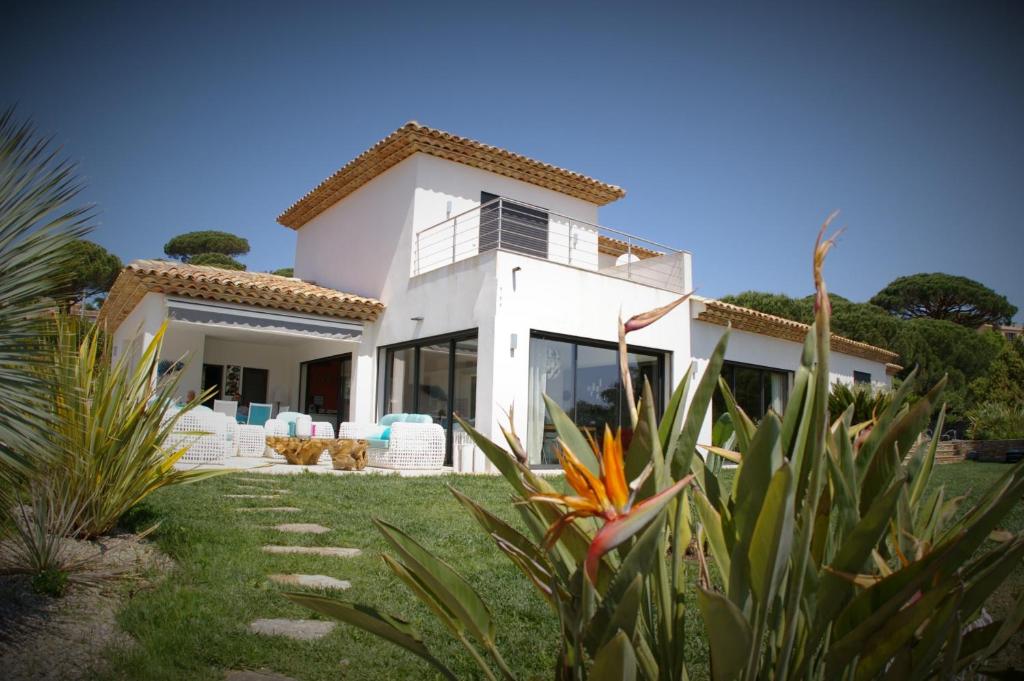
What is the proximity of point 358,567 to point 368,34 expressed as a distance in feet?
22.1

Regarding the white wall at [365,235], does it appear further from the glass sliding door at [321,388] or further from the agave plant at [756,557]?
the agave plant at [756,557]

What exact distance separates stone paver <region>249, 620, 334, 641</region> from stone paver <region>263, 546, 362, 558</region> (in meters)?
1.59

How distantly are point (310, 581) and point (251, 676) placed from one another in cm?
158

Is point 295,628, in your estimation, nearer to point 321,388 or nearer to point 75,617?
point 75,617

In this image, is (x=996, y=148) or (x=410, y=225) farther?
(x=410, y=225)

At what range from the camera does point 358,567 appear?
214 inches

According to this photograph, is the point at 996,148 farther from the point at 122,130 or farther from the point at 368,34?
the point at 122,130

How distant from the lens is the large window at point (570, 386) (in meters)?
15.4

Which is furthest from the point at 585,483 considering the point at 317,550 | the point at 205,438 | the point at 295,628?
the point at 205,438

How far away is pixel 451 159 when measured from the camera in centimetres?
Result: 1812

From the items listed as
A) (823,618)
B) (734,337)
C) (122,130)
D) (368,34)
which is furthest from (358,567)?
(734,337)

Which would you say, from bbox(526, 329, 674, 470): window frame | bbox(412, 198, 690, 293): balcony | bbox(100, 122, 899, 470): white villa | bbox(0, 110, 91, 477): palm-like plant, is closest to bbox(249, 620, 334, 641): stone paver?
bbox(0, 110, 91, 477): palm-like plant

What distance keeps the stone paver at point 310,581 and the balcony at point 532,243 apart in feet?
38.3

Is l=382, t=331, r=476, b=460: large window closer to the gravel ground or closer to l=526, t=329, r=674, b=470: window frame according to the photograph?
l=526, t=329, r=674, b=470: window frame
